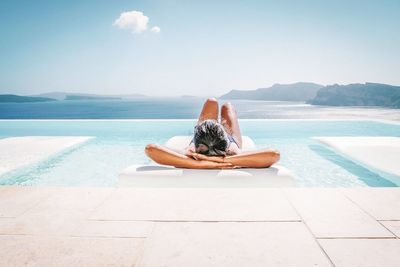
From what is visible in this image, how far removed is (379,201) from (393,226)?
1.24 feet

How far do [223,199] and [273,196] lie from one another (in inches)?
14.0

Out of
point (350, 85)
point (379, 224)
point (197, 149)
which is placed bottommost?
point (379, 224)

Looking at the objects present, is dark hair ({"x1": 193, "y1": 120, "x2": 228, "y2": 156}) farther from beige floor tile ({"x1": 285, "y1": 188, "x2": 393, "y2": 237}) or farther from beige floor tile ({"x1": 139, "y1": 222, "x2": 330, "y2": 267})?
beige floor tile ({"x1": 139, "y1": 222, "x2": 330, "y2": 267})

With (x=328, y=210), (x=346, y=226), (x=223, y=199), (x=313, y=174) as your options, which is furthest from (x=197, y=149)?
(x=313, y=174)

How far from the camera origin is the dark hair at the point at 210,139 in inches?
104

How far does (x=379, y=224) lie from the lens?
1518 mm

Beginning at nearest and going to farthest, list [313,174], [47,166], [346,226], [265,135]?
[346,226] < [313,174] < [47,166] < [265,135]

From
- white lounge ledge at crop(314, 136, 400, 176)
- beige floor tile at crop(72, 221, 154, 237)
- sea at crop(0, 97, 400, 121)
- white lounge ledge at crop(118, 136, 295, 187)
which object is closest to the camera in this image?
beige floor tile at crop(72, 221, 154, 237)

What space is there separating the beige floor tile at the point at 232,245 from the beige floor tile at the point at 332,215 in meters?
0.12

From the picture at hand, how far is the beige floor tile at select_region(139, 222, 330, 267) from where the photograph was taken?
3.86 ft

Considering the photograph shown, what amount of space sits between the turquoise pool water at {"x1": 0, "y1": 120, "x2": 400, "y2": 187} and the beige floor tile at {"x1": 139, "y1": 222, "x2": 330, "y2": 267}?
239 cm

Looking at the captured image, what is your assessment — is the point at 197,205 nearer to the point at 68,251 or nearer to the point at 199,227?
the point at 199,227

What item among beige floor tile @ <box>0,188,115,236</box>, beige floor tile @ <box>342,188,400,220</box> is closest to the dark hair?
beige floor tile @ <box>0,188,115,236</box>

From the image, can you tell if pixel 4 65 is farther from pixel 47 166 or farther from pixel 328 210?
pixel 328 210
